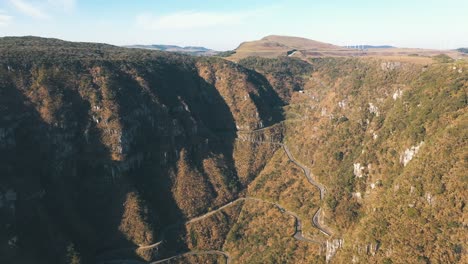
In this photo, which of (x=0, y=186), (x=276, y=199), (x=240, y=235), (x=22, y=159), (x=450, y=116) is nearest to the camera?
(x=450, y=116)

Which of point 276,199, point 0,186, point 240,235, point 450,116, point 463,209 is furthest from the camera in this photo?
point 276,199

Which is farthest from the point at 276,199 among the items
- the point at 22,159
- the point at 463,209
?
the point at 22,159

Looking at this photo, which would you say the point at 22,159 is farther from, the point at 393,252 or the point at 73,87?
the point at 393,252

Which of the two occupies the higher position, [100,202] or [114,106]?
[114,106]

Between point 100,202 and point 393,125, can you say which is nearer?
point 393,125

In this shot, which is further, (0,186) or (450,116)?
(0,186)

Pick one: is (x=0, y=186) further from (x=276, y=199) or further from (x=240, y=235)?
(x=276, y=199)

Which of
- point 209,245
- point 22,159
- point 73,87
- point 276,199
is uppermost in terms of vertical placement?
point 73,87

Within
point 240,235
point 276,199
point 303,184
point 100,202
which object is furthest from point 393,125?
point 100,202

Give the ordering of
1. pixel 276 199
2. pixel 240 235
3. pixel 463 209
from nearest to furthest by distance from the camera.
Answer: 1. pixel 463 209
2. pixel 240 235
3. pixel 276 199
